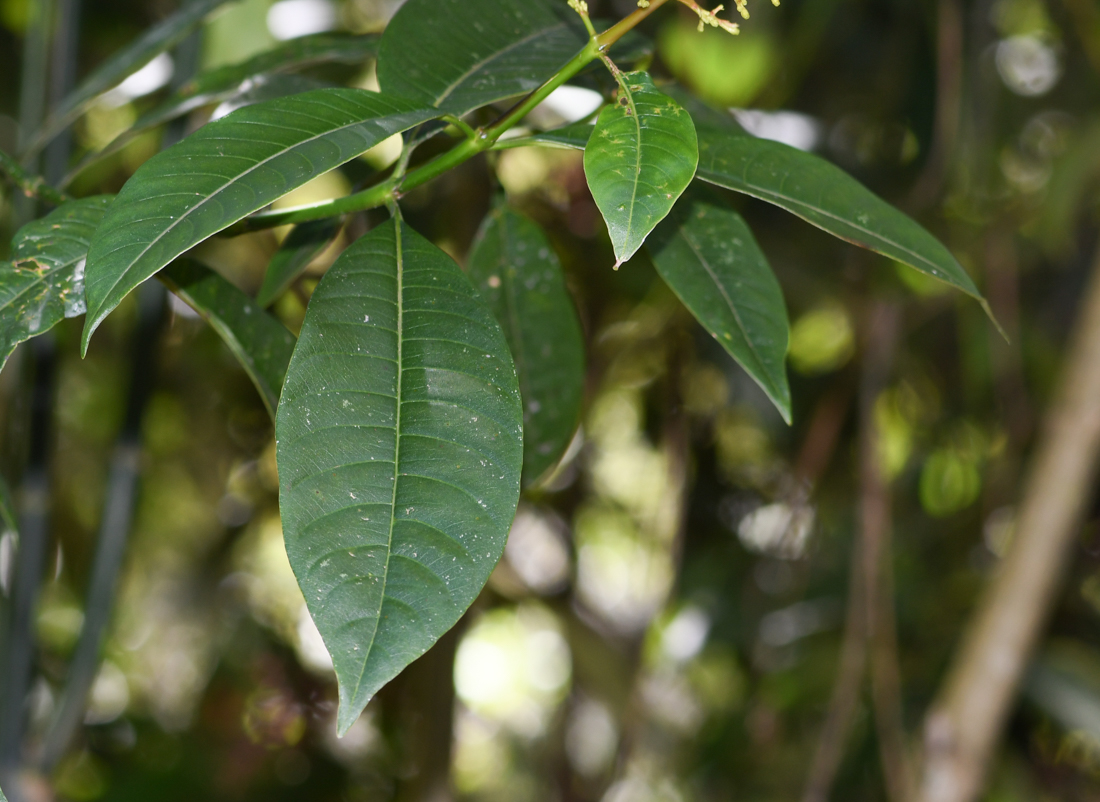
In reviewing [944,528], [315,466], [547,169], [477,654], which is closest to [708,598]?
[944,528]

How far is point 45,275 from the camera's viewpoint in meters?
0.36

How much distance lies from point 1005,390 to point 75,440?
1.76 metres

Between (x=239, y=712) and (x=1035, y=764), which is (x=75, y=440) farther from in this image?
(x=1035, y=764)

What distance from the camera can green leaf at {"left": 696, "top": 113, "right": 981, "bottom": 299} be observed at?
404 mm

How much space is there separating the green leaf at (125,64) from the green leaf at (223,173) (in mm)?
295

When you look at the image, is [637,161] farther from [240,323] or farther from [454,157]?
[240,323]

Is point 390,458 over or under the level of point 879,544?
over

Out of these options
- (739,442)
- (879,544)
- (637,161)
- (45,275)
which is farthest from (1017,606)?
(739,442)

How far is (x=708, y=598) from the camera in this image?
1477mm

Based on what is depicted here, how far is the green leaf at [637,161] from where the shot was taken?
1.01 ft

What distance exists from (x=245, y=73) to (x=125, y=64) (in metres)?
0.10

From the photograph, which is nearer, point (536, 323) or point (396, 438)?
point (396, 438)

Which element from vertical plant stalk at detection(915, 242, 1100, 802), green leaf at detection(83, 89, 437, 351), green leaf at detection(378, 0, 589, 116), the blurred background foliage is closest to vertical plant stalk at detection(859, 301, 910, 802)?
the blurred background foliage

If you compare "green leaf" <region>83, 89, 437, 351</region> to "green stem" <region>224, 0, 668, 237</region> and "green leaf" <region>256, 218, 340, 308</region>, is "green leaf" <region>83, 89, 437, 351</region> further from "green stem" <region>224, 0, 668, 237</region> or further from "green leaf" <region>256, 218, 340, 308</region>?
"green leaf" <region>256, 218, 340, 308</region>
